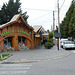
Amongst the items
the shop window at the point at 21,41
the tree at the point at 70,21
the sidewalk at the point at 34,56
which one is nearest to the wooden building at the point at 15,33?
the shop window at the point at 21,41

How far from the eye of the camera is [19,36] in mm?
19234

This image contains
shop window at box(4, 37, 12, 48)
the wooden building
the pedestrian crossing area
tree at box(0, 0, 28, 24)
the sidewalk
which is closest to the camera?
the pedestrian crossing area

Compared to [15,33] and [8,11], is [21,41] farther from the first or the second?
[8,11]

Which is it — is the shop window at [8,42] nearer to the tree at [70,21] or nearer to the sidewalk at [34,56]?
the sidewalk at [34,56]

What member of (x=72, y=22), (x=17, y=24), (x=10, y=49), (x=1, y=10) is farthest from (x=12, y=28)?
(x=72, y=22)

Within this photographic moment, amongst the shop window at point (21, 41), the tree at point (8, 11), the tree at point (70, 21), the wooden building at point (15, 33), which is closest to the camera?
the wooden building at point (15, 33)

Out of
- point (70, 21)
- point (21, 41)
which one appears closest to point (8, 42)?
point (21, 41)

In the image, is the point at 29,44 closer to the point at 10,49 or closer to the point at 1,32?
the point at 10,49

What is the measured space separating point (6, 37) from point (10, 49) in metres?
1.88

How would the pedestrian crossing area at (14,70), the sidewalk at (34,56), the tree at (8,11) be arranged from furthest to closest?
1. the tree at (8,11)
2. the sidewalk at (34,56)
3. the pedestrian crossing area at (14,70)

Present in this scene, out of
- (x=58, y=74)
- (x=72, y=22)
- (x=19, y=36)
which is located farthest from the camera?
(x=72, y=22)

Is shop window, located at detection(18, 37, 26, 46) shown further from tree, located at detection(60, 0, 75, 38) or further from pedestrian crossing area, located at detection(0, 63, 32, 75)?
tree, located at detection(60, 0, 75, 38)

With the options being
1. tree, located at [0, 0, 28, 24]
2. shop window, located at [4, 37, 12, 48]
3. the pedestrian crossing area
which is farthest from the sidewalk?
tree, located at [0, 0, 28, 24]

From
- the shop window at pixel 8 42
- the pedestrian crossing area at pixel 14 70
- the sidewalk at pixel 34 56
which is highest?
the shop window at pixel 8 42
